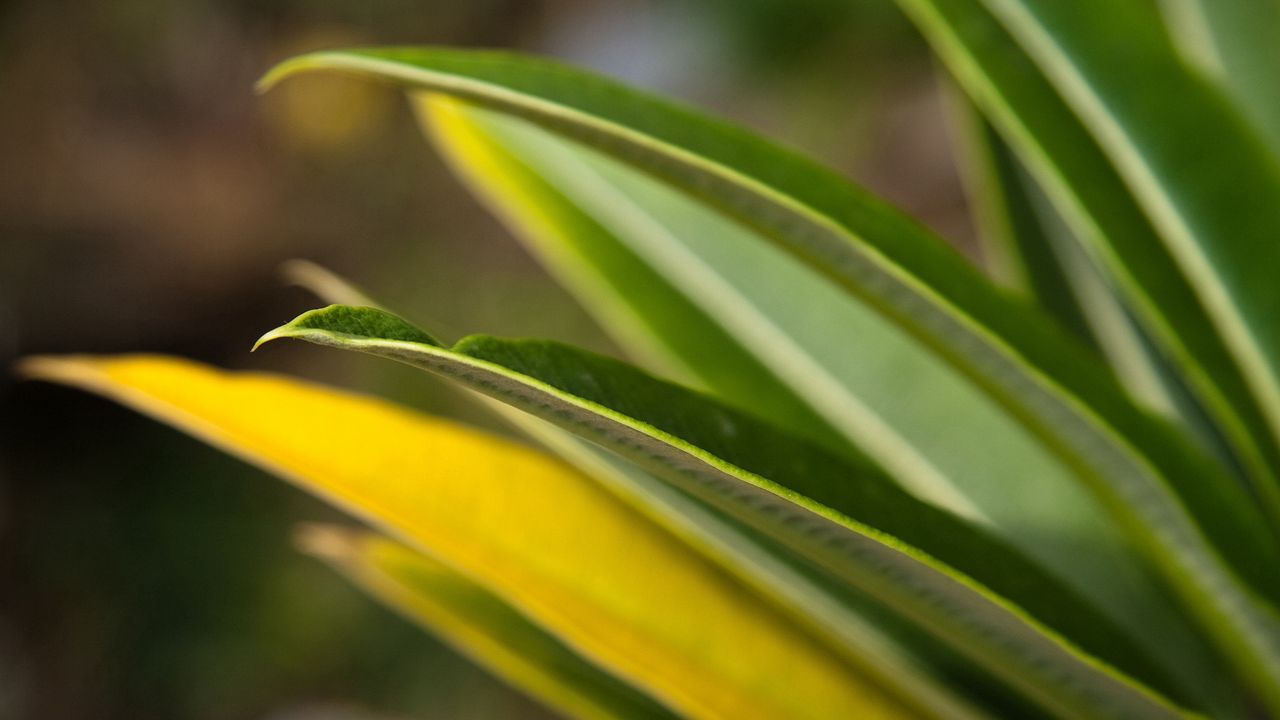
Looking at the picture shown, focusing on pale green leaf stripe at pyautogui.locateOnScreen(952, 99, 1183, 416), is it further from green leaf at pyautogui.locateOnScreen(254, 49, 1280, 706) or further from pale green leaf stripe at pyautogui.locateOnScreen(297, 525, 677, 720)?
pale green leaf stripe at pyautogui.locateOnScreen(297, 525, 677, 720)

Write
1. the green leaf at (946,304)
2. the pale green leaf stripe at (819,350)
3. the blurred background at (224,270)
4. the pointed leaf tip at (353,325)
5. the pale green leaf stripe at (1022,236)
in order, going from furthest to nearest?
the blurred background at (224,270), the pale green leaf stripe at (1022,236), the pale green leaf stripe at (819,350), the green leaf at (946,304), the pointed leaf tip at (353,325)

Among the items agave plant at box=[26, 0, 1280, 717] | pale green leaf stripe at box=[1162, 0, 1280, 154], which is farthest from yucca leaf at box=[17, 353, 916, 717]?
pale green leaf stripe at box=[1162, 0, 1280, 154]

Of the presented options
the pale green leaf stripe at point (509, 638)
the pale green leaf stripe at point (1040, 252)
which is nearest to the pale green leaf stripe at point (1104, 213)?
the pale green leaf stripe at point (1040, 252)

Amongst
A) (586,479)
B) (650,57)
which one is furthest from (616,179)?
(650,57)

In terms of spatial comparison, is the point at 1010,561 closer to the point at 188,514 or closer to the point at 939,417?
the point at 939,417

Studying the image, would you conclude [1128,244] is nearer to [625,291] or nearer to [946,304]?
[946,304]

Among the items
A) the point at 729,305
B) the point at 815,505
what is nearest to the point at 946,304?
the point at 815,505

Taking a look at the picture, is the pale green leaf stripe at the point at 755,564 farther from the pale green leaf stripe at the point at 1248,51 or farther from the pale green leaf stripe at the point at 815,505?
the pale green leaf stripe at the point at 1248,51

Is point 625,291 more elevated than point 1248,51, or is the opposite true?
point 1248,51
